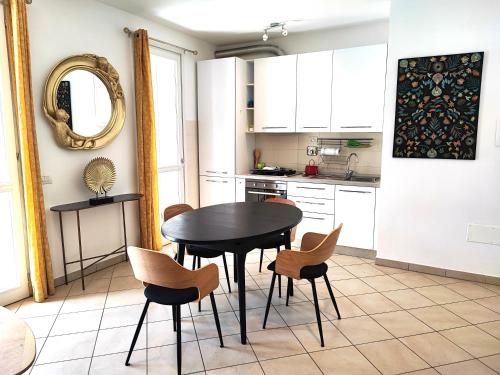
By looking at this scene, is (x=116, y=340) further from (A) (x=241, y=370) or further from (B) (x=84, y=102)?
(B) (x=84, y=102)

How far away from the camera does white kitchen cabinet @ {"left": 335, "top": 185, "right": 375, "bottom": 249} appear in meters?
4.02

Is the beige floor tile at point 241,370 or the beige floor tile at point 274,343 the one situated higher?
the beige floor tile at point 274,343

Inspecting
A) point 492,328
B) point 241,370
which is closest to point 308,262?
point 241,370

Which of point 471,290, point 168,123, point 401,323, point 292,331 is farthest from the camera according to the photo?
point 168,123

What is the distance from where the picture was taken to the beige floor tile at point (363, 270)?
370 cm

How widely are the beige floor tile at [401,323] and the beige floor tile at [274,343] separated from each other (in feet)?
2.50

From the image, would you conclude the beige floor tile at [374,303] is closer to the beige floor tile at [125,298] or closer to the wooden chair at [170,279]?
the wooden chair at [170,279]

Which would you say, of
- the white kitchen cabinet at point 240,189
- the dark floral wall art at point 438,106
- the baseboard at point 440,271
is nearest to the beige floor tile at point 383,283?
the baseboard at point 440,271

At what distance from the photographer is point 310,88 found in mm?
4430

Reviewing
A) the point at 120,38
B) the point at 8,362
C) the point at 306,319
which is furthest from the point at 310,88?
the point at 8,362

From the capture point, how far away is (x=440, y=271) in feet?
11.9

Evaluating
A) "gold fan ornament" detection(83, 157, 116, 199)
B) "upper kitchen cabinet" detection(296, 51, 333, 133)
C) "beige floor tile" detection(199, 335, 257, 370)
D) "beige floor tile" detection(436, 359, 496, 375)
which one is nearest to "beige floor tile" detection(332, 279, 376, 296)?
"beige floor tile" detection(436, 359, 496, 375)

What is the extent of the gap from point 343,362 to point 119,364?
1469 millimetres

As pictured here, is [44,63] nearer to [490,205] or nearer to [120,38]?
[120,38]
